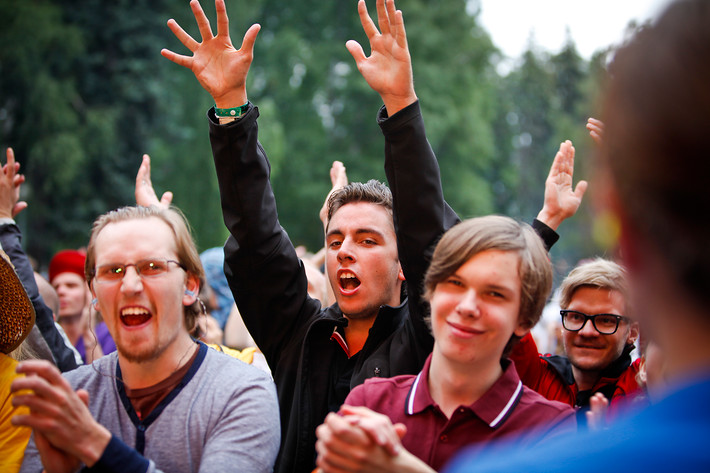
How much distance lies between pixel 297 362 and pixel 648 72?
2388 mm

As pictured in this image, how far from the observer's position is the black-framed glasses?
11.0 ft

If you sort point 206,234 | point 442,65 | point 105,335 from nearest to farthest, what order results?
point 105,335 → point 206,234 → point 442,65

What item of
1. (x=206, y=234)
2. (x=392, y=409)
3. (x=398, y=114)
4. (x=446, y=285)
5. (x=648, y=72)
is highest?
(x=206, y=234)

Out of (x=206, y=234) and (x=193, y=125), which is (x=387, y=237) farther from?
(x=193, y=125)

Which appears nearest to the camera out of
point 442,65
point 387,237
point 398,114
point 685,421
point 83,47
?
point 685,421

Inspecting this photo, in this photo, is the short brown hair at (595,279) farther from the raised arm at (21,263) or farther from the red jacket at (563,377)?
the raised arm at (21,263)

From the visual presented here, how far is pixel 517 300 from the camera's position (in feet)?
7.54

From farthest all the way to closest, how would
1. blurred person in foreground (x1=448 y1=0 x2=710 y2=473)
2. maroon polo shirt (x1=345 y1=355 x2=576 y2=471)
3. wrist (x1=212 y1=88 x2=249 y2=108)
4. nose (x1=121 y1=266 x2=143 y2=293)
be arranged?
wrist (x1=212 y1=88 x2=249 y2=108) < nose (x1=121 y1=266 x2=143 y2=293) < maroon polo shirt (x1=345 y1=355 x2=576 y2=471) < blurred person in foreground (x1=448 y1=0 x2=710 y2=473)

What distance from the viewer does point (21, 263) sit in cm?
356

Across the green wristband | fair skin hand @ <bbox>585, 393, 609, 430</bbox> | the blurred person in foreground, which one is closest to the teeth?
the green wristband

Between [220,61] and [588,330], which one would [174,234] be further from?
[588,330]

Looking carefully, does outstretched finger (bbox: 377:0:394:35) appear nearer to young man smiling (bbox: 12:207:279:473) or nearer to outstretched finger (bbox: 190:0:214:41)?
outstretched finger (bbox: 190:0:214:41)

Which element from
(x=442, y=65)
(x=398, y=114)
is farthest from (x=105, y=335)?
(x=442, y=65)

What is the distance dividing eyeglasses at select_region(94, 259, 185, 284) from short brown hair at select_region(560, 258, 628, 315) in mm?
2016
